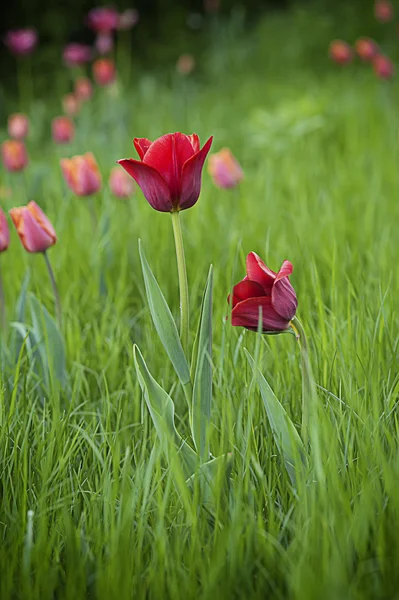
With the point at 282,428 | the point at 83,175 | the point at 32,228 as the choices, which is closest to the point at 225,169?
the point at 83,175

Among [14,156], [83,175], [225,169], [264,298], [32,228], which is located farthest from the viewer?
[14,156]

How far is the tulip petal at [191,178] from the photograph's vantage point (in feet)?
2.39

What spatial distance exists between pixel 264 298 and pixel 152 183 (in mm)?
168

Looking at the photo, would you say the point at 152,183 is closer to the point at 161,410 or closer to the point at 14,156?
the point at 161,410

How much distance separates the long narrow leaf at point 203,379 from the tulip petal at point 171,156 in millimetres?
104

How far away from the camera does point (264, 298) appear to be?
724 mm

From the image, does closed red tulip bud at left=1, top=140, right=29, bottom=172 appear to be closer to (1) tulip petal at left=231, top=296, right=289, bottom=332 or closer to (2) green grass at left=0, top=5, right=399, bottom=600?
(2) green grass at left=0, top=5, right=399, bottom=600

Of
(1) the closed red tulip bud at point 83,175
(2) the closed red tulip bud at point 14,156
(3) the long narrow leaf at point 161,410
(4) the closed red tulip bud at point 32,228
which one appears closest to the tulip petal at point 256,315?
(3) the long narrow leaf at point 161,410

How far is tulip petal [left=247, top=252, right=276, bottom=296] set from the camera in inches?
28.7

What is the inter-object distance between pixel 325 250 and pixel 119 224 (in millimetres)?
565

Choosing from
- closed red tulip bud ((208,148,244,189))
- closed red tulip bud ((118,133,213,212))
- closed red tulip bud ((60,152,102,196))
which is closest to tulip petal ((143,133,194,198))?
closed red tulip bud ((118,133,213,212))

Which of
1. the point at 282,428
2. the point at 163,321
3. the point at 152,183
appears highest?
the point at 152,183

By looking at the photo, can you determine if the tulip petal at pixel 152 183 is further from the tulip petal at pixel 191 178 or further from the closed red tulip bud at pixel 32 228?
the closed red tulip bud at pixel 32 228

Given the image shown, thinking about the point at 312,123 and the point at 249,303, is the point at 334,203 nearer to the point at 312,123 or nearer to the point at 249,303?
the point at 312,123
